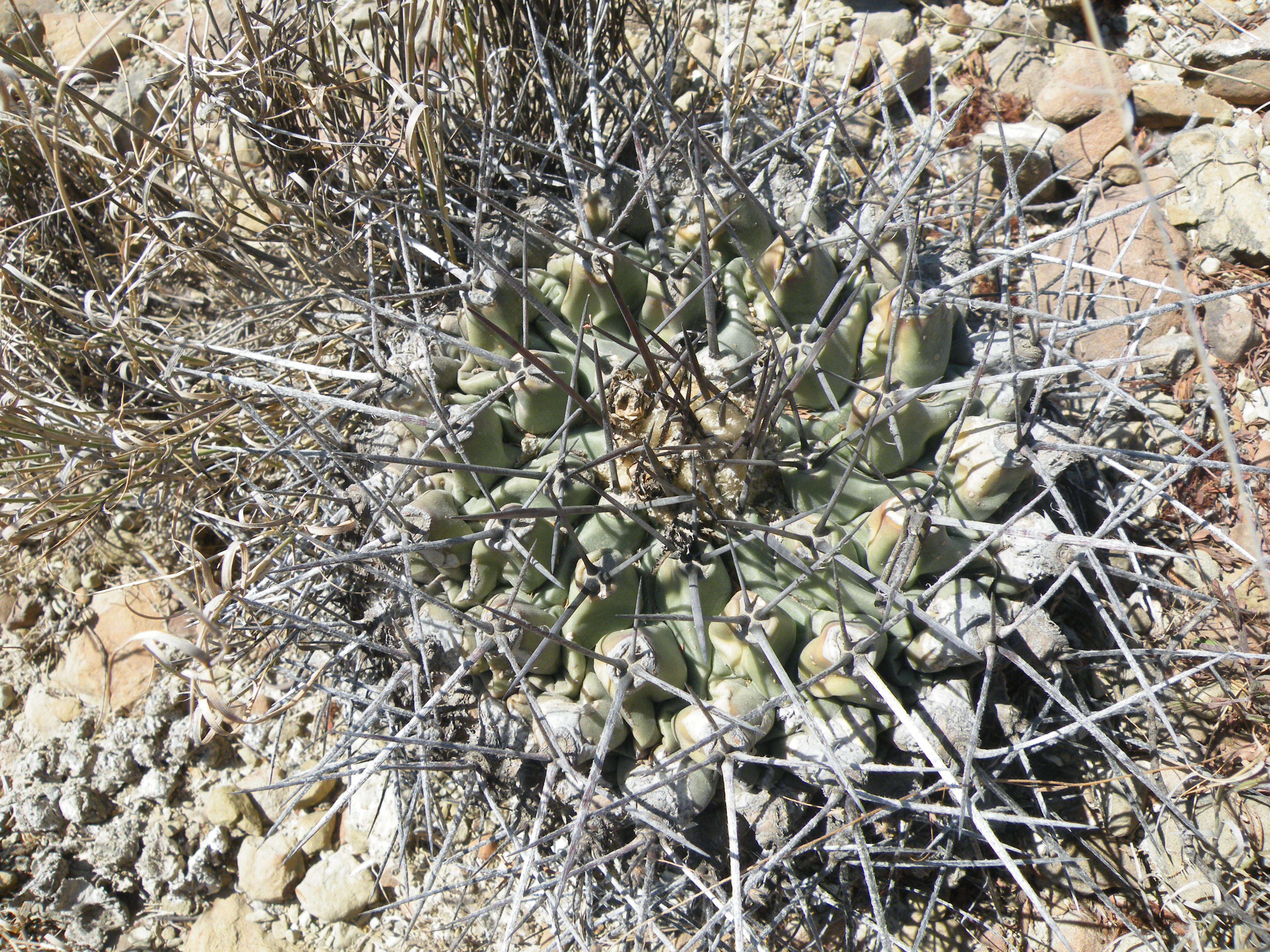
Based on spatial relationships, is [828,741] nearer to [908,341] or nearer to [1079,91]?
[908,341]

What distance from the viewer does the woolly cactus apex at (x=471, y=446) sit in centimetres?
152

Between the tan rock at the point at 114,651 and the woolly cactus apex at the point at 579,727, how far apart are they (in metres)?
1.49

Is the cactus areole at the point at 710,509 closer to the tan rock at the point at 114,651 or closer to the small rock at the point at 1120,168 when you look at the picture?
the small rock at the point at 1120,168

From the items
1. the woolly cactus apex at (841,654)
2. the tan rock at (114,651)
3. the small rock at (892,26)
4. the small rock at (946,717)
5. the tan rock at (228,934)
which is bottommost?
the tan rock at (228,934)

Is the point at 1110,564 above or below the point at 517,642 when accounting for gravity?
below

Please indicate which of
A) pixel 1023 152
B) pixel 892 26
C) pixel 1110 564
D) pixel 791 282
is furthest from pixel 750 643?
pixel 892 26

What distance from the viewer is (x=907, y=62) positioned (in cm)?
235

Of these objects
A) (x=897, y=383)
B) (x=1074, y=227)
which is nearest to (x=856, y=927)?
(x=897, y=383)

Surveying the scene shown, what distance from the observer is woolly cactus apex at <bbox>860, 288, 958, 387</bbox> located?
149 cm

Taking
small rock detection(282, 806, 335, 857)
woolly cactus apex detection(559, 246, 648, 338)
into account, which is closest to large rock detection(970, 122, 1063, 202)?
woolly cactus apex detection(559, 246, 648, 338)

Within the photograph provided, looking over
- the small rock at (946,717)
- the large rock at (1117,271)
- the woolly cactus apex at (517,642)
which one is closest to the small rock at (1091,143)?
the large rock at (1117,271)

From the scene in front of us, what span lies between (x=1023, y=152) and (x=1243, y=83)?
21.3 inches

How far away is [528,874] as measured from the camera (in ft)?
4.47

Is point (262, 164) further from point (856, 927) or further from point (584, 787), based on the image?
point (856, 927)
